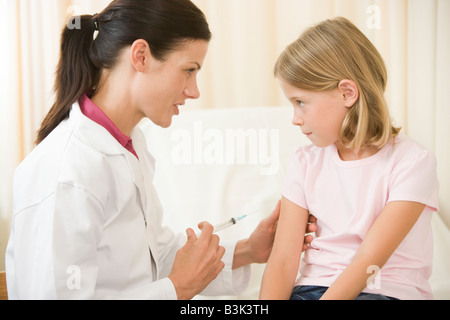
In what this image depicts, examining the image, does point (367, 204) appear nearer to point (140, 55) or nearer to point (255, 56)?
point (140, 55)

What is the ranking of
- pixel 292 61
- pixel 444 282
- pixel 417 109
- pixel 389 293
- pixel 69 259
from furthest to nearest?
1. pixel 417 109
2. pixel 444 282
3. pixel 292 61
4. pixel 389 293
5. pixel 69 259

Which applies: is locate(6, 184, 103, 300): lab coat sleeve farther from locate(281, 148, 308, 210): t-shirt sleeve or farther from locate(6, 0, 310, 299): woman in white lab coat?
locate(281, 148, 308, 210): t-shirt sleeve

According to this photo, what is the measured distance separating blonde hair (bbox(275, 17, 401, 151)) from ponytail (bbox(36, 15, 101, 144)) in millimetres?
442

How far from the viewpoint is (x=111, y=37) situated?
1103mm

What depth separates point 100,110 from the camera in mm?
1104

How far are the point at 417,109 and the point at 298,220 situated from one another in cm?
133

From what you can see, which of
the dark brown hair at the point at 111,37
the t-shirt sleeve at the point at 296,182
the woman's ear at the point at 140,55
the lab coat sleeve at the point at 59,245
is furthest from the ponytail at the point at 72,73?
the t-shirt sleeve at the point at 296,182

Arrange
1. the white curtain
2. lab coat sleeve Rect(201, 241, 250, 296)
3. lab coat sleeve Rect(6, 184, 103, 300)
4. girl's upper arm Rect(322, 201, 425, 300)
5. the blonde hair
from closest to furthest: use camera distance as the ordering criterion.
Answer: lab coat sleeve Rect(6, 184, 103, 300) → girl's upper arm Rect(322, 201, 425, 300) → the blonde hair → lab coat sleeve Rect(201, 241, 250, 296) → the white curtain

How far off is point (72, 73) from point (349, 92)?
629mm

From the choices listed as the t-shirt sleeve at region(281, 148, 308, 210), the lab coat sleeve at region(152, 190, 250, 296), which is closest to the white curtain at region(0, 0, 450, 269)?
the lab coat sleeve at region(152, 190, 250, 296)

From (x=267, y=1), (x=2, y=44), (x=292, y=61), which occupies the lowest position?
(x=292, y=61)

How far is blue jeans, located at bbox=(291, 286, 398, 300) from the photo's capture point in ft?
3.41
